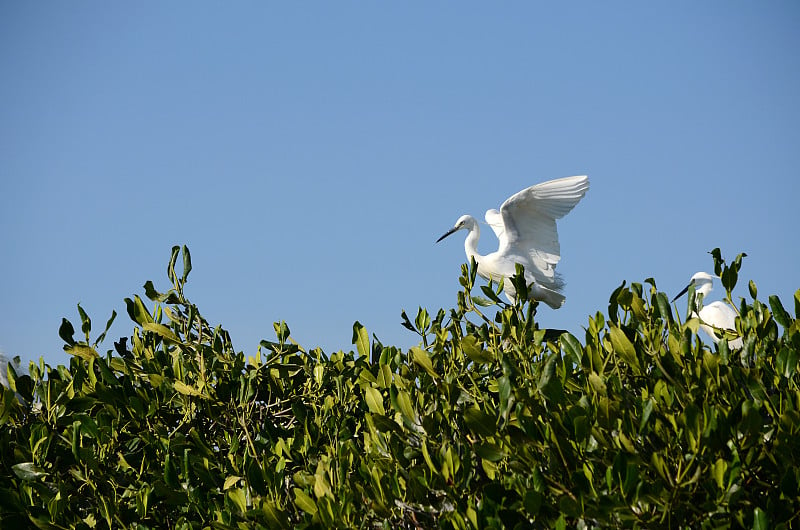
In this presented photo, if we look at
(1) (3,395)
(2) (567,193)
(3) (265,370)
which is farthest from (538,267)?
(1) (3,395)

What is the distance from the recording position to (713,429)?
8.17ft

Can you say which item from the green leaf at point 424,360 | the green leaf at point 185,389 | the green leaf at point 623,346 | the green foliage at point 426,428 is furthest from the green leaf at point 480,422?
the green leaf at point 185,389

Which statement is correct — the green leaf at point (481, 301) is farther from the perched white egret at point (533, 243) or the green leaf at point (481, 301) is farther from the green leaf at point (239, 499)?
the perched white egret at point (533, 243)

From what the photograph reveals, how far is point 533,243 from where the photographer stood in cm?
945

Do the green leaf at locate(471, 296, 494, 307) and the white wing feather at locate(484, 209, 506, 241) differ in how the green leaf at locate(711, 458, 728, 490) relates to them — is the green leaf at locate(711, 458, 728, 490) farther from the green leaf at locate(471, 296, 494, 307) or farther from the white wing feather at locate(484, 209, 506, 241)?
the white wing feather at locate(484, 209, 506, 241)

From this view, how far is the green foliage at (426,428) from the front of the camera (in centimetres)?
262

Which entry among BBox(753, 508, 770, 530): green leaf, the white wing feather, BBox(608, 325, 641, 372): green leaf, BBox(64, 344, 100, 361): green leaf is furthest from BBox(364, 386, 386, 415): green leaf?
the white wing feather

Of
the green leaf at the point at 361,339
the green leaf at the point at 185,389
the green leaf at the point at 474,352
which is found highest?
the green leaf at the point at 361,339

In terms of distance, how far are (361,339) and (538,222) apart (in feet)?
18.4

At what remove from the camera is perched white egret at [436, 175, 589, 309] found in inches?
356

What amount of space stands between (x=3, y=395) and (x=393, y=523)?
2.03 metres

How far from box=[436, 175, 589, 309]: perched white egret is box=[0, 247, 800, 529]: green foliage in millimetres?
5029

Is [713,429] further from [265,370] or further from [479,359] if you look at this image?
[265,370]

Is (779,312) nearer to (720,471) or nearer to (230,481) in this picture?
(720,471)
